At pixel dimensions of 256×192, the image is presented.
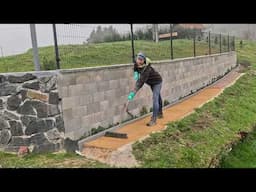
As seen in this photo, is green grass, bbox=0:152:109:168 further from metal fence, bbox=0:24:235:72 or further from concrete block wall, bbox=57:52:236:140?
metal fence, bbox=0:24:235:72

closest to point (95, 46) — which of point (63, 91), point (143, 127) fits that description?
point (143, 127)

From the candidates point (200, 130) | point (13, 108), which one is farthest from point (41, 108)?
point (200, 130)

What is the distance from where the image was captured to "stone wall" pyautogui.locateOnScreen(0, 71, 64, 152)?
5266 mm

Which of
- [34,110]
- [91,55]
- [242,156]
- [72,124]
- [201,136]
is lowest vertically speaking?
[242,156]

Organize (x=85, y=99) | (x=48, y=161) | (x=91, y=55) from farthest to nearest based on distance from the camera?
1. (x=91, y=55)
2. (x=85, y=99)
3. (x=48, y=161)

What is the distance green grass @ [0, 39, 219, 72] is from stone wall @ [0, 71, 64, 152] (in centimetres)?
77

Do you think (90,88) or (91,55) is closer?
(90,88)

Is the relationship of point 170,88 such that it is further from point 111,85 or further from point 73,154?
point 73,154

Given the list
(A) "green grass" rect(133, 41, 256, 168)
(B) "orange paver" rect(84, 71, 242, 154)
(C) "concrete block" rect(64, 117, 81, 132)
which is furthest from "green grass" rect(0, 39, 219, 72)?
(A) "green grass" rect(133, 41, 256, 168)

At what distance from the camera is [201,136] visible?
663 centimetres

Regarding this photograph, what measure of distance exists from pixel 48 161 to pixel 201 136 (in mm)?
3061

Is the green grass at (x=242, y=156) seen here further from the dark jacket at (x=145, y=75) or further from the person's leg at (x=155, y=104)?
the dark jacket at (x=145, y=75)

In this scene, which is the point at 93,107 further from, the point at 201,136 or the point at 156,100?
the point at 201,136
